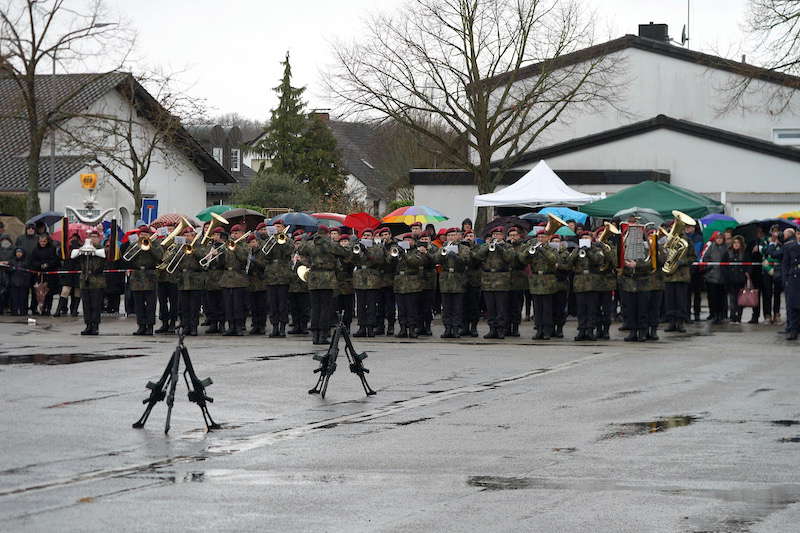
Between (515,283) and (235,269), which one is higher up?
(235,269)

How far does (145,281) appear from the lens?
2362 centimetres

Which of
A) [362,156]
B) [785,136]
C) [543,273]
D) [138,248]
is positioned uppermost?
[362,156]

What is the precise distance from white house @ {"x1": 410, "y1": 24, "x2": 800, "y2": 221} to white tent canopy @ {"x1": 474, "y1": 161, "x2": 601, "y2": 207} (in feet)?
28.6

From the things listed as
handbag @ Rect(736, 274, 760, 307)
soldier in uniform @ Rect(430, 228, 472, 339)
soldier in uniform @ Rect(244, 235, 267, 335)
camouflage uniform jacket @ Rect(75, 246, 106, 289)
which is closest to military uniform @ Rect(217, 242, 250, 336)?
soldier in uniform @ Rect(244, 235, 267, 335)

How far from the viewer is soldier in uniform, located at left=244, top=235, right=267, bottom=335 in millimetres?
23609

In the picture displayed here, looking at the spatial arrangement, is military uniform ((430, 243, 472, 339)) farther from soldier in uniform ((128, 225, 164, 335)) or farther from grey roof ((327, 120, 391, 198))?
grey roof ((327, 120, 391, 198))

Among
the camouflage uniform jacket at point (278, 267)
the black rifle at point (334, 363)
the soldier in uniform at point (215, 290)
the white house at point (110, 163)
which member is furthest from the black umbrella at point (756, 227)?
the white house at point (110, 163)

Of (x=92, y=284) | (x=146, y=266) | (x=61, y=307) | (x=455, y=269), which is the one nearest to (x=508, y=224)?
(x=455, y=269)

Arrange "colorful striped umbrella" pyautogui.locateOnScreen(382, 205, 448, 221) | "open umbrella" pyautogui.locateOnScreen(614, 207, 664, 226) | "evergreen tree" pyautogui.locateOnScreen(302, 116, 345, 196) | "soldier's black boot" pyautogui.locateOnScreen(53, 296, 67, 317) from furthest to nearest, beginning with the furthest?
"evergreen tree" pyautogui.locateOnScreen(302, 116, 345, 196), "colorful striped umbrella" pyautogui.locateOnScreen(382, 205, 448, 221), "soldier's black boot" pyautogui.locateOnScreen(53, 296, 67, 317), "open umbrella" pyautogui.locateOnScreen(614, 207, 664, 226)

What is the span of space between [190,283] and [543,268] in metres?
6.36

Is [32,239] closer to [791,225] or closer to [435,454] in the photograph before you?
[791,225]

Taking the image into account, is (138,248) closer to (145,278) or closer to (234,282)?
(145,278)

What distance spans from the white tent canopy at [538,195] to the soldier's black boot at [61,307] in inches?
407

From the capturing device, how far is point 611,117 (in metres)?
48.3
